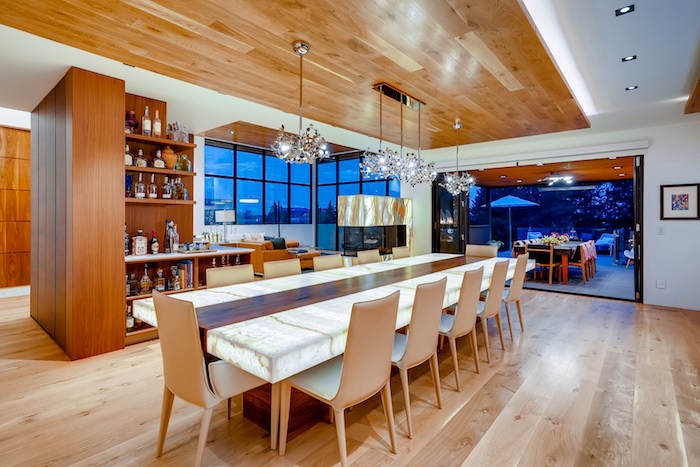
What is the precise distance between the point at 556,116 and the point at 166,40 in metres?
4.21

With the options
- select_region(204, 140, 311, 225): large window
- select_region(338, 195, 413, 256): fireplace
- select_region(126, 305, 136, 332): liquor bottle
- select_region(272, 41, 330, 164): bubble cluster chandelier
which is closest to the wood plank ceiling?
select_region(272, 41, 330, 164): bubble cluster chandelier

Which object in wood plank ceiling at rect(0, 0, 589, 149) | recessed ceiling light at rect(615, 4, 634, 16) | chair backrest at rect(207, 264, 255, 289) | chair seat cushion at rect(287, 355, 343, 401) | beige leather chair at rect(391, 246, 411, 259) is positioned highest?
recessed ceiling light at rect(615, 4, 634, 16)

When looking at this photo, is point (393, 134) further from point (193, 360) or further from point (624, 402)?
point (193, 360)

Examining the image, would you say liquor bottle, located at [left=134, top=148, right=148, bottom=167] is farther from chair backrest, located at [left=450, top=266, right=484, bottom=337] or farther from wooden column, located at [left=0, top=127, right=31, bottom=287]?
wooden column, located at [left=0, top=127, right=31, bottom=287]

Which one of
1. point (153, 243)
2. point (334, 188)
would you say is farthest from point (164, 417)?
point (334, 188)

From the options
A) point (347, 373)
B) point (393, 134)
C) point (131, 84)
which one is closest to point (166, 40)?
point (131, 84)

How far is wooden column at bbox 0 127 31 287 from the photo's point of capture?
18.6 feet

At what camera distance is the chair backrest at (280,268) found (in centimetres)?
310

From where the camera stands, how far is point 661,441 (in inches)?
78.0

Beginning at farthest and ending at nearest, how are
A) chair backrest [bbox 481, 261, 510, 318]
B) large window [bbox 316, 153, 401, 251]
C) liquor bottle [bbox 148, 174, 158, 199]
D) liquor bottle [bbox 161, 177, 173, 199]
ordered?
large window [bbox 316, 153, 401, 251] → liquor bottle [bbox 161, 177, 173, 199] → liquor bottle [bbox 148, 174, 158, 199] → chair backrest [bbox 481, 261, 510, 318]

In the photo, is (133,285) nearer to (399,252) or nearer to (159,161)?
(159,161)

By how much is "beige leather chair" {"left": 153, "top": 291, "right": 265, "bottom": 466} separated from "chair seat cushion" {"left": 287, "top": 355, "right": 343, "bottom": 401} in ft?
0.78

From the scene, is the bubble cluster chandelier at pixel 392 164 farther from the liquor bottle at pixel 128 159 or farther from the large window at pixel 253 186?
the large window at pixel 253 186

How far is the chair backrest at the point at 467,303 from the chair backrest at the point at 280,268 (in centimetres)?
154
